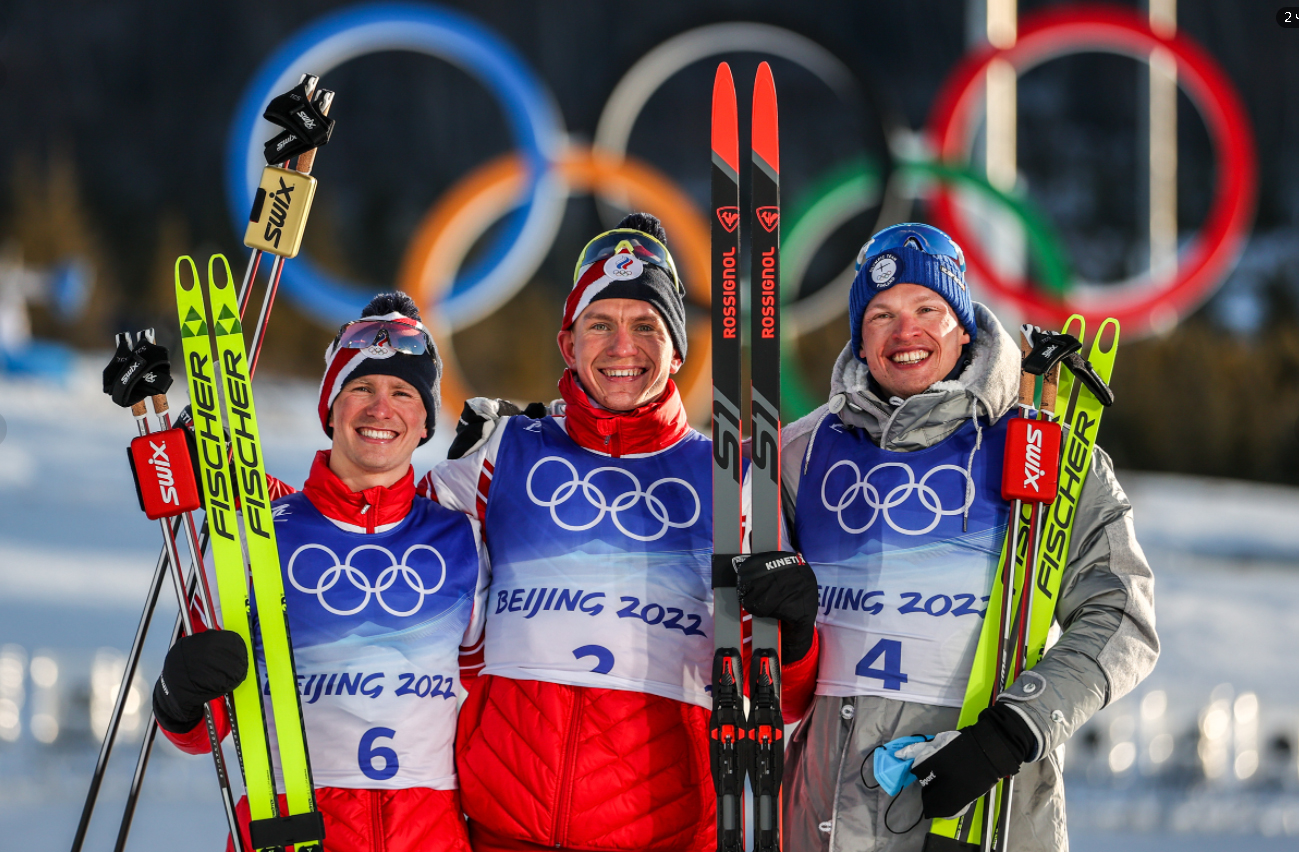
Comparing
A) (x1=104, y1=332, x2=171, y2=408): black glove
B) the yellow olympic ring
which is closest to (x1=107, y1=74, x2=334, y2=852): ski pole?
(x1=104, y1=332, x2=171, y2=408): black glove

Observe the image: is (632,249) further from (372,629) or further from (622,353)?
(372,629)

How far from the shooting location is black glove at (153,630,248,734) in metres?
1.84

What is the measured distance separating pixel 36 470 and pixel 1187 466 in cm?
1202

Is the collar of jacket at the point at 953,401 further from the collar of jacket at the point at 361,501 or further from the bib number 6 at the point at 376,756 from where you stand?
the bib number 6 at the point at 376,756

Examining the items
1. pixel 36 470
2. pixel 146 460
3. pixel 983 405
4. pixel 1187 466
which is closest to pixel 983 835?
pixel 983 405

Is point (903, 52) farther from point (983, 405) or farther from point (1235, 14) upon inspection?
point (983, 405)

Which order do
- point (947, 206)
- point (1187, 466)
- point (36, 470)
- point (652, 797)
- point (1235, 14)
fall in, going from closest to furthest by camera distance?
point (652, 797) < point (947, 206) < point (36, 470) < point (1187, 466) < point (1235, 14)

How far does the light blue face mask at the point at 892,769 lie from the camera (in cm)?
187

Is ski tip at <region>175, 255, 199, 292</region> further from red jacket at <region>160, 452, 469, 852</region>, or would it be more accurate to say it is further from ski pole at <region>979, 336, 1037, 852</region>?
ski pole at <region>979, 336, 1037, 852</region>

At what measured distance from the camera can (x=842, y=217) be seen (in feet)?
27.3

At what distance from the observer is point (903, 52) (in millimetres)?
17406

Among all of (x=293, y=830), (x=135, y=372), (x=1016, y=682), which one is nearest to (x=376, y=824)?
(x=293, y=830)

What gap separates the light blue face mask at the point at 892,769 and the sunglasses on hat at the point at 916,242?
88cm

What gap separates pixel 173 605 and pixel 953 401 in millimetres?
6893
